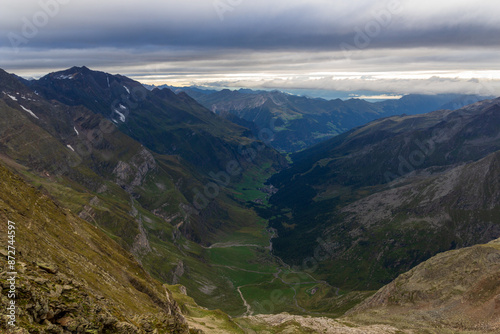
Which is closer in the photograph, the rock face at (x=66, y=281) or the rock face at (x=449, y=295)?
the rock face at (x=66, y=281)

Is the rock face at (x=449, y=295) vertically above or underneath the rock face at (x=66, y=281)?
underneath

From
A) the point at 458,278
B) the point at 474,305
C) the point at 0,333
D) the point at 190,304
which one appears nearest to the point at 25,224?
the point at 0,333

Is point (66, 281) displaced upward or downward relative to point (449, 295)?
upward

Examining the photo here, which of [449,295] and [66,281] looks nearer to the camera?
[66,281]
